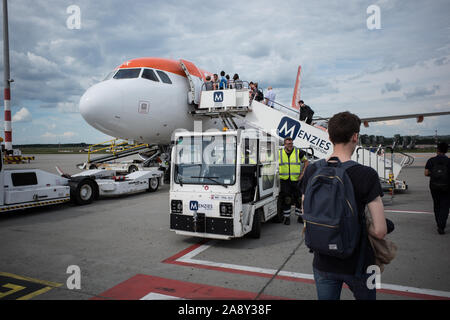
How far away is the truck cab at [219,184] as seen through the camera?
527 cm

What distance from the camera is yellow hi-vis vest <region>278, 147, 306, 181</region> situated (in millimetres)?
6906

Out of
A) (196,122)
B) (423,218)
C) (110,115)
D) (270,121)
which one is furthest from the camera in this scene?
(196,122)

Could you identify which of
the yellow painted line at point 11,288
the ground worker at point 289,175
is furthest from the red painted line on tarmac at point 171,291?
the ground worker at point 289,175

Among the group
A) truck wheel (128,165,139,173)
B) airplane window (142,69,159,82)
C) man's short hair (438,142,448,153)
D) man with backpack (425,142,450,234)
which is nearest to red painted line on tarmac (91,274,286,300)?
man with backpack (425,142,450,234)

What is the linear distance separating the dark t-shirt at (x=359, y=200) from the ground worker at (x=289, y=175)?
4.78m

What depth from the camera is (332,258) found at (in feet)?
6.98

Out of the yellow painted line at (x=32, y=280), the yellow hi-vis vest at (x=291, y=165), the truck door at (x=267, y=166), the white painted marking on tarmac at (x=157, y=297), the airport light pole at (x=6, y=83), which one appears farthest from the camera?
the airport light pole at (x=6, y=83)

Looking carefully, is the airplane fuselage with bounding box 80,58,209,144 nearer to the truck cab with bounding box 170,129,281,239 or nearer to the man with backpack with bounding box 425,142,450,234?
the truck cab with bounding box 170,129,281,239

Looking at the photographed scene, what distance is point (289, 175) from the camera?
6.94 metres

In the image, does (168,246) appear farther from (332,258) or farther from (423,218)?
(423,218)

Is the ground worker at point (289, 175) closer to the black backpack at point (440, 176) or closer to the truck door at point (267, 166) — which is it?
the truck door at point (267, 166)

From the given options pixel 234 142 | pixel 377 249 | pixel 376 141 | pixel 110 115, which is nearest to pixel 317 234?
pixel 377 249
